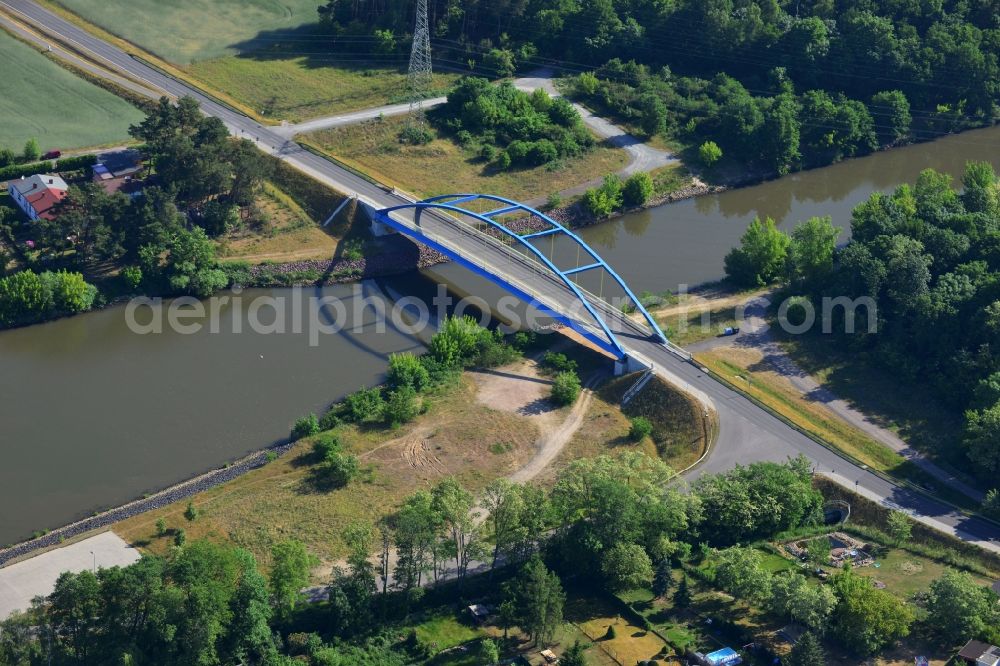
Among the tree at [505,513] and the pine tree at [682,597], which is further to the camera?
the tree at [505,513]

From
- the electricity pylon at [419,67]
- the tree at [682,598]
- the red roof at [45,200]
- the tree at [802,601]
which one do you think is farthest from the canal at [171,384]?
the tree at [802,601]

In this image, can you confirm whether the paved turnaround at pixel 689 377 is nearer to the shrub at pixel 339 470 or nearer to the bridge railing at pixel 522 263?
the bridge railing at pixel 522 263

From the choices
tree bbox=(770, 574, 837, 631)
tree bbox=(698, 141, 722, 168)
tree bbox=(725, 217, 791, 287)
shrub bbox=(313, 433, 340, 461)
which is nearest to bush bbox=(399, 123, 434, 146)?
tree bbox=(698, 141, 722, 168)

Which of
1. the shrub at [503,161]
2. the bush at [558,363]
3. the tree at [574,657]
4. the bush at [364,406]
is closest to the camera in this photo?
the tree at [574,657]

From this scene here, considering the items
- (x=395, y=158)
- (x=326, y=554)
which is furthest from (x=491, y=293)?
(x=326, y=554)

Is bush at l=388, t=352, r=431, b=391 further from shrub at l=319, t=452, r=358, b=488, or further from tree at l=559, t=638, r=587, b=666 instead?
tree at l=559, t=638, r=587, b=666

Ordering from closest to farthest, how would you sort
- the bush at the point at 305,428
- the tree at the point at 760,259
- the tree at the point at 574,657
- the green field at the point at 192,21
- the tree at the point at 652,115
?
the tree at the point at 574,657 < the bush at the point at 305,428 < the tree at the point at 760,259 < the tree at the point at 652,115 < the green field at the point at 192,21
